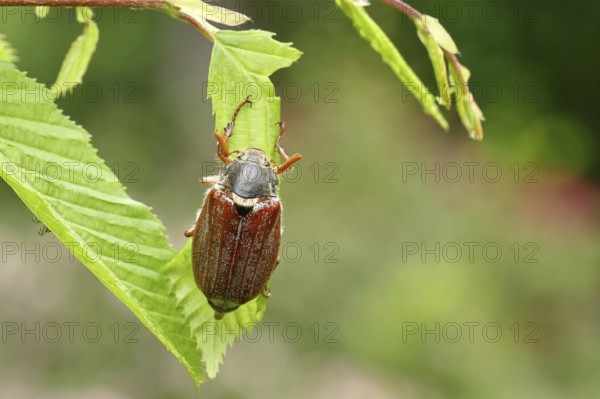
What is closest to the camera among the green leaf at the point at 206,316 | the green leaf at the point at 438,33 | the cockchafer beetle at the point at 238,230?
the green leaf at the point at 438,33

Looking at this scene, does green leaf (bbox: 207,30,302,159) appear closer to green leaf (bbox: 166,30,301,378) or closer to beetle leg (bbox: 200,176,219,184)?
green leaf (bbox: 166,30,301,378)

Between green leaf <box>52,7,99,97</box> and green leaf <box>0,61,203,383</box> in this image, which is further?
green leaf <box>52,7,99,97</box>

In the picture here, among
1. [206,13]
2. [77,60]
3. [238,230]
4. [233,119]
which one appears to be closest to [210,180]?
[238,230]

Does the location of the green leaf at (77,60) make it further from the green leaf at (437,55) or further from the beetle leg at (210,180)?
the green leaf at (437,55)

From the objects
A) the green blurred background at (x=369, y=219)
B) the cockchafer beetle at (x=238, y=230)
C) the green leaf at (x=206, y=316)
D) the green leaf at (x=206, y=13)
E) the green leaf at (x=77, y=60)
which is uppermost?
the green leaf at (x=206, y=13)

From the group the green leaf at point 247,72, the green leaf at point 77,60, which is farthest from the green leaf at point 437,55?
the green leaf at point 77,60

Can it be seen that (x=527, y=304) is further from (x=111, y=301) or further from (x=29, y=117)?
(x=29, y=117)

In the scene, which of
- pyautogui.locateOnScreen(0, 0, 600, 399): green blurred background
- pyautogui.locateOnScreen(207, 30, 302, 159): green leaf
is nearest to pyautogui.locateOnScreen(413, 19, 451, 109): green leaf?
pyautogui.locateOnScreen(207, 30, 302, 159): green leaf

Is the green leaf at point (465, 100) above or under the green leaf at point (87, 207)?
above
